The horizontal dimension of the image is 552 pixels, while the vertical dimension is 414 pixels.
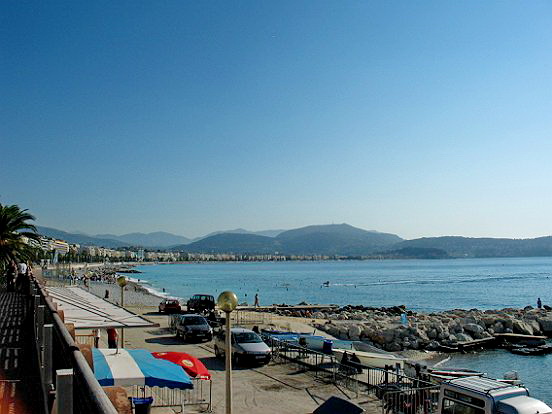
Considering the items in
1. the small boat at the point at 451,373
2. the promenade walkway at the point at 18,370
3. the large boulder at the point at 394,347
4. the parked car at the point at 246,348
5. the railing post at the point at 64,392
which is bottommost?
the large boulder at the point at 394,347

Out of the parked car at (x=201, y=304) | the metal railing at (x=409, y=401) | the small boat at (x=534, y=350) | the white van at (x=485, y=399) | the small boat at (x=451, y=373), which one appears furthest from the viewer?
the parked car at (x=201, y=304)

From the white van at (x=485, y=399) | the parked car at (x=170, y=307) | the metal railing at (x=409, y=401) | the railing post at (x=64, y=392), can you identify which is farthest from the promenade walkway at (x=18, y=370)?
the parked car at (x=170, y=307)

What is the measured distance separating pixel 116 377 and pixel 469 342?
31.2 m

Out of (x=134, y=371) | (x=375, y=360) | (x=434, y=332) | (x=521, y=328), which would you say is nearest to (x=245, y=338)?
(x=375, y=360)

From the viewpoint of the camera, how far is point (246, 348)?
19781mm

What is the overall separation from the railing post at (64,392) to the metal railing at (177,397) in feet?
35.1

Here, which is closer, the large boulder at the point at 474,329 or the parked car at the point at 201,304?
the large boulder at the point at 474,329

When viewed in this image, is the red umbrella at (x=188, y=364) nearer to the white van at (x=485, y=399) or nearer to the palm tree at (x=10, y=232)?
the white van at (x=485, y=399)

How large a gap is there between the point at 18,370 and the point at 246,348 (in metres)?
10.5

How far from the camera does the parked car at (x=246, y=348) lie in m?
19.6

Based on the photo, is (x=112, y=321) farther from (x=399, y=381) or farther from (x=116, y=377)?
(x=399, y=381)

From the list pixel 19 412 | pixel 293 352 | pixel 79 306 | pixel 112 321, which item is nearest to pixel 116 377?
pixel 19 412

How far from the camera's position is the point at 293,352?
22.5 m

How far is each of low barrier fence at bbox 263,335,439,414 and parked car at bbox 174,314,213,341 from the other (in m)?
3.35
